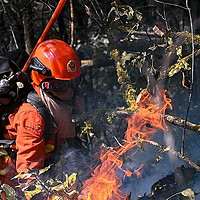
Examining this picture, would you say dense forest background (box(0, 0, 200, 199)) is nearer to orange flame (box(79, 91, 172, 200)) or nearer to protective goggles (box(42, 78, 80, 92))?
orange flame (box(79, 91, 172, 200))

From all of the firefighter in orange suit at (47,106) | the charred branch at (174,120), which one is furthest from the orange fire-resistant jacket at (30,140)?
the charred branch at (174,120)

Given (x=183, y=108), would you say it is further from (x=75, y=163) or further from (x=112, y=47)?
(x=75, y=163)

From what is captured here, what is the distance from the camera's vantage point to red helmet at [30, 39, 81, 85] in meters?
3.13

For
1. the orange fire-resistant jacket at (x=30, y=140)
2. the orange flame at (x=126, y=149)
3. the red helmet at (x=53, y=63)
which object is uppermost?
the red helmet at (x=53, y=63)

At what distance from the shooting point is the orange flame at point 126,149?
3.24m

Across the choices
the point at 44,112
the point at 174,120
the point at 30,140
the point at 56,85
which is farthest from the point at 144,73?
the point at 30,140

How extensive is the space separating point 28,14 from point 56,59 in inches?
99.0

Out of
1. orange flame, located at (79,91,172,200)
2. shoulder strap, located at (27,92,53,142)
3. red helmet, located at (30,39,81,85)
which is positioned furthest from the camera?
orange flame, located at (79,91,172,200)

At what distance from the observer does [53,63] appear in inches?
124

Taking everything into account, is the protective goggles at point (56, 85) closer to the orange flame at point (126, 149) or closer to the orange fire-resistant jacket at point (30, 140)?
the orange fire-resistant jacket at point (30, 140)

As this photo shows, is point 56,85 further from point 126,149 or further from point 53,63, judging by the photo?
point 126,149

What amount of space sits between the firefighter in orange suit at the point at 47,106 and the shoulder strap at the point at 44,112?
26 mm

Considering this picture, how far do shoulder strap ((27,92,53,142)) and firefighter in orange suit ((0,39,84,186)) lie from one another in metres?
0.03

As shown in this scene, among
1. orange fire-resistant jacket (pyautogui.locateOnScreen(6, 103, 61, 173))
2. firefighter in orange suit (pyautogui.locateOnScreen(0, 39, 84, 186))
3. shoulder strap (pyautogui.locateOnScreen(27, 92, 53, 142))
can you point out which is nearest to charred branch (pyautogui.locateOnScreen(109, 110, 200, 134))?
firefighter in orange suit (pyautogui.locateOnScreen(0, 39, 84, 186))
